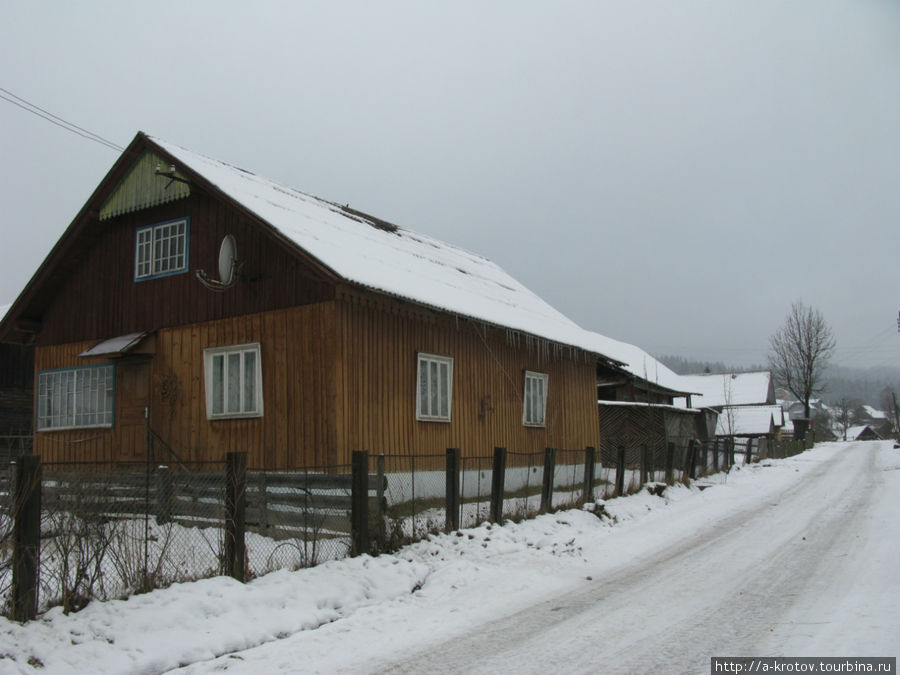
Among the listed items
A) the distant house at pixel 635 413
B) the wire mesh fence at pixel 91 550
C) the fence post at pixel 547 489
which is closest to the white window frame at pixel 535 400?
the distant house at pixel 635 413

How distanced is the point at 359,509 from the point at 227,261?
21.6 ft

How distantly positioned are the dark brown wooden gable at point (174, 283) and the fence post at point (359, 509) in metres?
3.72

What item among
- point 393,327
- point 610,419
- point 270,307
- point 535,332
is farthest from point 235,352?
point 610,419

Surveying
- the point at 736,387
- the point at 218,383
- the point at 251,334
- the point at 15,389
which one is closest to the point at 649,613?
the point at 251,334

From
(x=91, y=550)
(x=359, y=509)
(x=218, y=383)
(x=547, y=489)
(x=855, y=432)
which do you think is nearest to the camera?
(x=91, y=550)

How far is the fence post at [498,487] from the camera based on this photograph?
12.3 metres

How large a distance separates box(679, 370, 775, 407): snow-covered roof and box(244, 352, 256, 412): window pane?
202 ft

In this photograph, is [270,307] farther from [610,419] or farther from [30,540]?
[610,419]

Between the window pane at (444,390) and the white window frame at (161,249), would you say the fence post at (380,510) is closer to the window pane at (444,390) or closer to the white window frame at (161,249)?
the window pane at (444,390)

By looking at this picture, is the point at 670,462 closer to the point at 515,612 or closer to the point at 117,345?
the point at 515,612

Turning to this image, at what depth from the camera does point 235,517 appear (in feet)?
28.0

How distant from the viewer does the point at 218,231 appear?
15.1 meters

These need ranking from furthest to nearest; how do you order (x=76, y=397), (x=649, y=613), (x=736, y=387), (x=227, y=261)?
1. (x=736, y=387)
2. (x=76, y=397)
3. (x=227, y=261)
4. (x=649, y=613)

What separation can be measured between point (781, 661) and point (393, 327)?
32.2 ft
